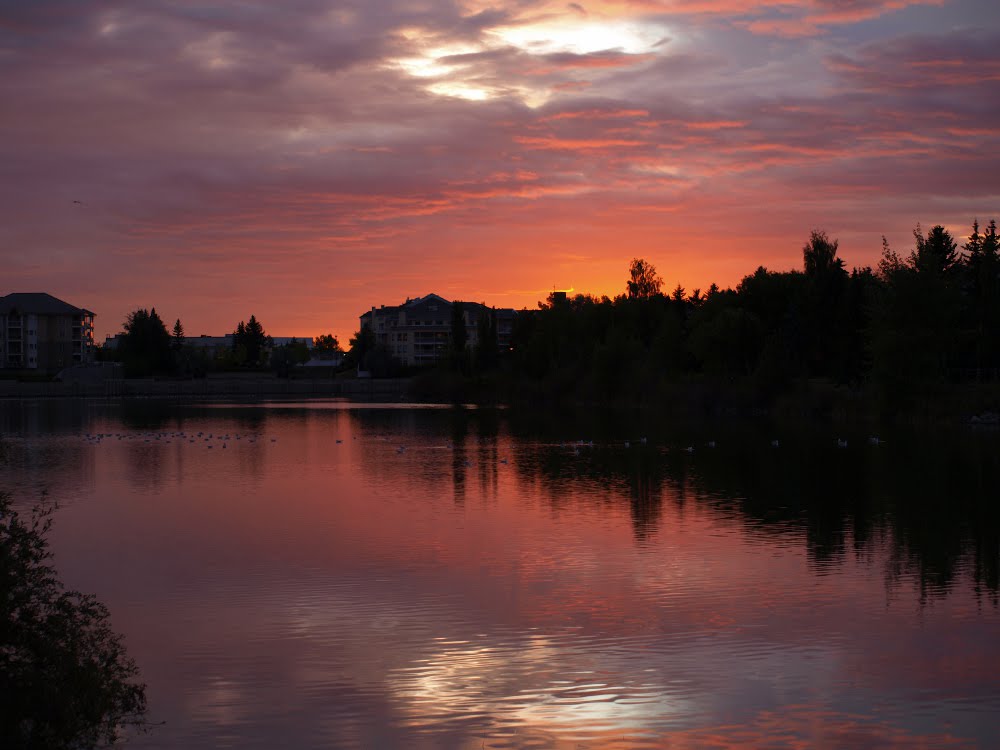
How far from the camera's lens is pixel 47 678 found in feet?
36.9

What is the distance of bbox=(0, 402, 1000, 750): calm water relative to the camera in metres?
12.7

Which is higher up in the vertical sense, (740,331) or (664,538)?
(740,331)

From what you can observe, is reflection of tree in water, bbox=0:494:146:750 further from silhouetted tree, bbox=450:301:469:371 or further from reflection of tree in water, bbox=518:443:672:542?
silhouetted tree, bbox=450:301:469:371

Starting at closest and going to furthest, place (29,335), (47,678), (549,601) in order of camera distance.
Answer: (47,678)
(549,601)
(29,335)

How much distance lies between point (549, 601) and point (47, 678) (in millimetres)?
9517

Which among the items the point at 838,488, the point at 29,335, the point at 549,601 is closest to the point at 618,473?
the point at 838,488

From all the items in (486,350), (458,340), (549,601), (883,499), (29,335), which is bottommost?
(883,499)

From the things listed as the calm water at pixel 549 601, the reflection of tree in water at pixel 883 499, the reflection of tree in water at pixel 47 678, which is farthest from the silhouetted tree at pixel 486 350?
the reflection of tree in water at pixel 47 678

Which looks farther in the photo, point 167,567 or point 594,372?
point 594,372

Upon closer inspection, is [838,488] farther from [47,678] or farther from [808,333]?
[808,333]

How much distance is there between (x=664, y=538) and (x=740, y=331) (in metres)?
74.1

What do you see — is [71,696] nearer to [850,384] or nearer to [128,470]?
[128,470]

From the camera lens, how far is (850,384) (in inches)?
3196

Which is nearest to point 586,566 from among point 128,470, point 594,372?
point 128,470
